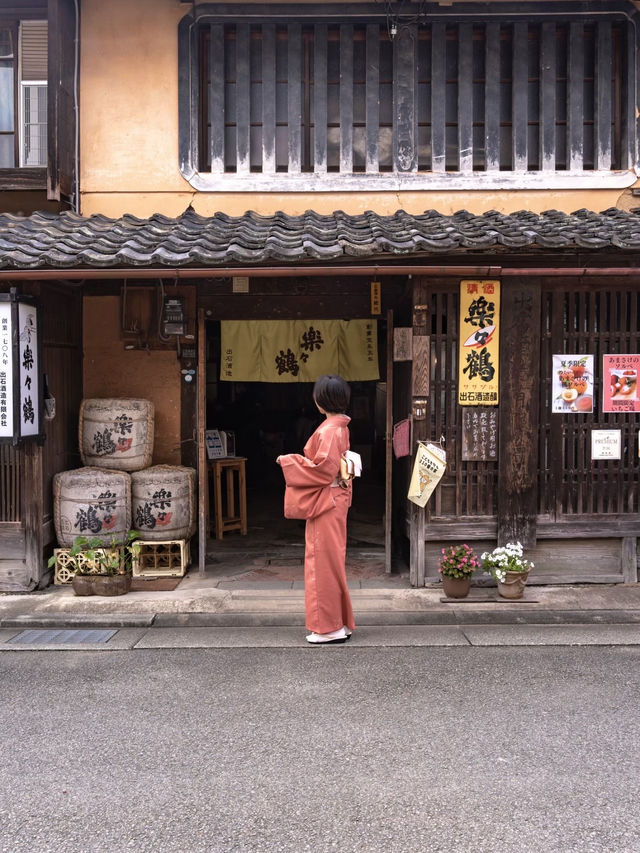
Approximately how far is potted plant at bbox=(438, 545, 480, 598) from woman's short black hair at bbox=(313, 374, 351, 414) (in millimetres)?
2477

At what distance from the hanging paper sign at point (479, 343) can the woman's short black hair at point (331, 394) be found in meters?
2.14

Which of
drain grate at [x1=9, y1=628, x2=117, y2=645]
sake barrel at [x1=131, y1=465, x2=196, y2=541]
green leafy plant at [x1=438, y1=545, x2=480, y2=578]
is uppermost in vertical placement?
sake barrel at [x1=131, y1=465, x2=196, y2=541]

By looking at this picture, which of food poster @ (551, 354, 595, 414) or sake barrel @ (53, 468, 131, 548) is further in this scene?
sake barrel @ (53, 468, 131, 548)

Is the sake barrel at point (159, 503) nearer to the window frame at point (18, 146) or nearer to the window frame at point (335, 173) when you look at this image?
the window frame at point (335, 173)

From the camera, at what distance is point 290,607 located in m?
7.68

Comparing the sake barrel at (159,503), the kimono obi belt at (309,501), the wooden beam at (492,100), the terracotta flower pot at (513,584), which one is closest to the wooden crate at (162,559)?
the sake barrel at (159,503)

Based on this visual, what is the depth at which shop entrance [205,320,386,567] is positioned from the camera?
13.3m

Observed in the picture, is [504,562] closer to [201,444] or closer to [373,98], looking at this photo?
[201,444]

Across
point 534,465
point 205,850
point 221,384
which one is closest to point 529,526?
point 534,465

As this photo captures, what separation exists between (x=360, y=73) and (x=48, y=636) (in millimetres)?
8297

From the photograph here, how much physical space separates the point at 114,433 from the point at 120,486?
28.9 inches

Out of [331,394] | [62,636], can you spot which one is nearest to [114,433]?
[62,636]

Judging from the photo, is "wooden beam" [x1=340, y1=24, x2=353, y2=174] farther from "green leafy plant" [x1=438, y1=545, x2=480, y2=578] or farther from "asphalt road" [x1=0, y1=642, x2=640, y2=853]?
"asphalt road" [x1=0, y1=642, x2=640, y2=853]

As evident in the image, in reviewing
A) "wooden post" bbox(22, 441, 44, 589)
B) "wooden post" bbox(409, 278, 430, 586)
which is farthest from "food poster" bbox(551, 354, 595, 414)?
"wooden post" bbox(22, 441, 44, 589)
